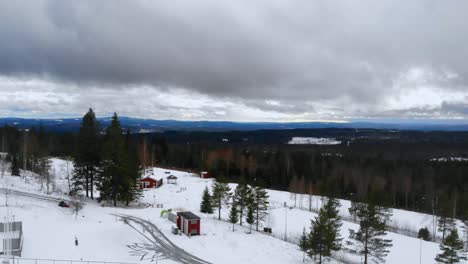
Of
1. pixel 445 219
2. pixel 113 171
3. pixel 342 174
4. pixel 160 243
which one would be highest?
pixel 113 171

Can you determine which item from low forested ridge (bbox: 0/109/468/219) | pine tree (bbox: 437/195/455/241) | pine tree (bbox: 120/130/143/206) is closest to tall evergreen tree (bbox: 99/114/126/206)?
pine tree (bbox: 120/130/143/206)

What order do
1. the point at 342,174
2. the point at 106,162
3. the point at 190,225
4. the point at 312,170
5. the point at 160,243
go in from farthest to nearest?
the point at 312,170 < the point at 342,174 < the point at 106,162 < the point at 190,225 < the point at 160,243

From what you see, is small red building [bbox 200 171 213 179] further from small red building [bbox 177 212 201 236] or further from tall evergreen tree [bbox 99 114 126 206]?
small red building [bbox 177 212 201 236]

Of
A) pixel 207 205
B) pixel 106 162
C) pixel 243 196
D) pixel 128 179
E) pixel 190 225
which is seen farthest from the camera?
pixel 207 205

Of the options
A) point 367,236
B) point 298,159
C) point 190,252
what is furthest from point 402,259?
point 298,159

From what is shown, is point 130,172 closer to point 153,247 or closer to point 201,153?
point 153,247

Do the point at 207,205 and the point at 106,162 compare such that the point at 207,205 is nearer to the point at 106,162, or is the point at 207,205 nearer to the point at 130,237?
the point at 106,162

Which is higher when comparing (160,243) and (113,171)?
(113,171)

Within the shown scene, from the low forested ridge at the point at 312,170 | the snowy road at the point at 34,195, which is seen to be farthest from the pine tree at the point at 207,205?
the snowy road at the point at 34,195

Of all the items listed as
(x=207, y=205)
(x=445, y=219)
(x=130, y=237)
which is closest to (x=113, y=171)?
(x=207, y=205)
